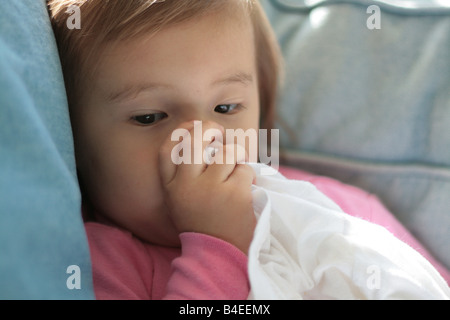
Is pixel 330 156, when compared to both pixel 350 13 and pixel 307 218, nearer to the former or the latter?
pixel 350 13

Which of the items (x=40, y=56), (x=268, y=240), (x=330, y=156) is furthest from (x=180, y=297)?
(x=330, y=156)

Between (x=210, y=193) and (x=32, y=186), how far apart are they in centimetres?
28

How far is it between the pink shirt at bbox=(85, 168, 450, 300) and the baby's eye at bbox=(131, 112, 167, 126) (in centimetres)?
20

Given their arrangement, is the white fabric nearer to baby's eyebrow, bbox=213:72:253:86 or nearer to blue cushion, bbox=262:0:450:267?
baby's eyebrow, bbox=213:72:253:86

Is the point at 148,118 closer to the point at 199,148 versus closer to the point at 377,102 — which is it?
the point at 199,148

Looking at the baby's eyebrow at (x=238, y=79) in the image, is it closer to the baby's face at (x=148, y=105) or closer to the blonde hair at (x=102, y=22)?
the baby's face at (x=148, y=105)

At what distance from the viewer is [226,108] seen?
95cm

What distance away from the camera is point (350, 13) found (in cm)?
125

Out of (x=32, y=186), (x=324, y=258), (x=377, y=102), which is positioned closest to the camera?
(x=32, y=186)

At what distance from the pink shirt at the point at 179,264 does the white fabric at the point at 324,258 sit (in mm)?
54

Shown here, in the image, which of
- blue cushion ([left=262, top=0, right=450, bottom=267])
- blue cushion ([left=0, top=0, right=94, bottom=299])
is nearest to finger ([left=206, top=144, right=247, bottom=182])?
blue cushion ([left=0, top=0, right=94, bottom=299])

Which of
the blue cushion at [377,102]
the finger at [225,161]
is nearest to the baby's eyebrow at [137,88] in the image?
the finger at [225,161]

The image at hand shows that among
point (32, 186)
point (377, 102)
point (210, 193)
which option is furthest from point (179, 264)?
point (377, 102)

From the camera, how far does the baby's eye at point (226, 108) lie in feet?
3.05
